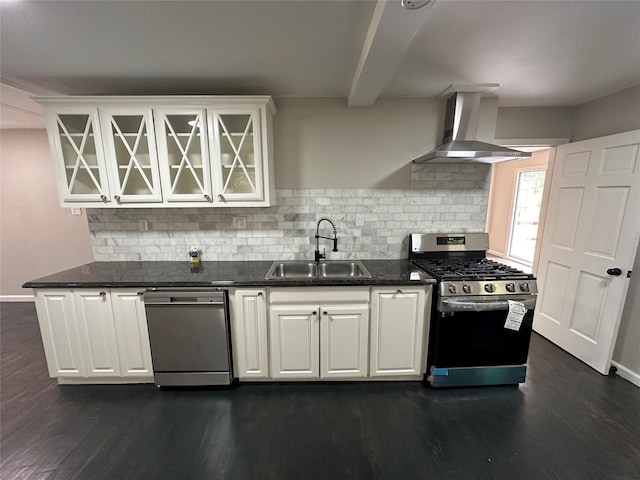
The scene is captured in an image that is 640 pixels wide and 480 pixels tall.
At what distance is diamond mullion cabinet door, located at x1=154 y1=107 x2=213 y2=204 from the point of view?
84.4 inches

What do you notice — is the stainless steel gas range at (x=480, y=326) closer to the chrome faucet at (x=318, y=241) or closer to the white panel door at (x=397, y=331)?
the white panel door at (x=397, y=331)

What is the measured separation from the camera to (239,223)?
2.59 m

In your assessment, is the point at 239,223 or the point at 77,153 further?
the point at 239,223

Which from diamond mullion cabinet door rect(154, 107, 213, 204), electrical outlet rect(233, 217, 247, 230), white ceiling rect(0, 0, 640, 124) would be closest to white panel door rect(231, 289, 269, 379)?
electrical outlet rect(233, 217, 247, 230)

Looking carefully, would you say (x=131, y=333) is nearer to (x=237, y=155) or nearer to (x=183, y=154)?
(x=183, y=154)

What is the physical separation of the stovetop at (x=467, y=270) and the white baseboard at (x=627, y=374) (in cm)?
126

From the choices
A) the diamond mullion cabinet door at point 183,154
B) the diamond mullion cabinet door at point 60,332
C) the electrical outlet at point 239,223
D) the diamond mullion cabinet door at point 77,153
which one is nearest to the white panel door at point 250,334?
the electrical outlet at point 239,223

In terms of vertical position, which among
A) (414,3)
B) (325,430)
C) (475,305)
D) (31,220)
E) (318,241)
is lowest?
(325,430)

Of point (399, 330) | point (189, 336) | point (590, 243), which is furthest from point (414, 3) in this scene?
point (590, 243)

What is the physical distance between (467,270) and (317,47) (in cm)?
196

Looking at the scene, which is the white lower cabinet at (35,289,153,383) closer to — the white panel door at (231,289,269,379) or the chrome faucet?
the white panel door at (231,289,269,379)

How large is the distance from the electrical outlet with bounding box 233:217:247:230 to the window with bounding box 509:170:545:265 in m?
4.56

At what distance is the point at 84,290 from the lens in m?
2.00

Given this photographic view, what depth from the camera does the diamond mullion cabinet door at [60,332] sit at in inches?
78.9
